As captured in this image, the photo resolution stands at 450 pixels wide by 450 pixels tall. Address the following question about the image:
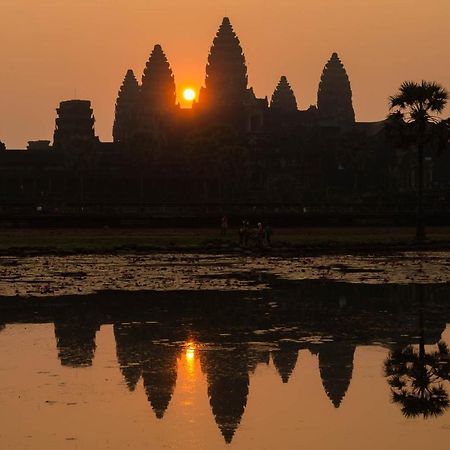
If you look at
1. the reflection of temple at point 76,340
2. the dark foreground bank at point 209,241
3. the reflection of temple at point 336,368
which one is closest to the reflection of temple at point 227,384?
the reflection of temple at point 336,368

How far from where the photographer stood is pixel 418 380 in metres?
19.4

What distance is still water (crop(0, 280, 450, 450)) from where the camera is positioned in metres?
15.9

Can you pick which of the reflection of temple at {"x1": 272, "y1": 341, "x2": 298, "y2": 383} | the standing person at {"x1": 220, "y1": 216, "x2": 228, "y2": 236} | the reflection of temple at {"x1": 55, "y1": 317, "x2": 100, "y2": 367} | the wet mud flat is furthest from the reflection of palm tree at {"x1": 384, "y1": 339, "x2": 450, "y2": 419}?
the standing person at {"x1": 220, "y1": 216, "x2": 228, "y2": 236}

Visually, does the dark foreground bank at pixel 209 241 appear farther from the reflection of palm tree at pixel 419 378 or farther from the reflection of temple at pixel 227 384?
the reflection of palm tree at pixel 419 378

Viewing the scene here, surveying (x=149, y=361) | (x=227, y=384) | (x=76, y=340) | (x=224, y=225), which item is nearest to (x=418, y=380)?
(x=227, y=384)

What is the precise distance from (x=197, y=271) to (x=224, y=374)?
22483 millimetres

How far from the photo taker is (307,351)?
22.4 metres

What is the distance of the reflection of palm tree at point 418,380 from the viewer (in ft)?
57.5

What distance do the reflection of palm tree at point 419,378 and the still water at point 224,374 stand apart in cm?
3

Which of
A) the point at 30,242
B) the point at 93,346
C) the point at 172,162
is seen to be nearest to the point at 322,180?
the point at 172,162

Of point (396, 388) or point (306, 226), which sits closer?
point (396, 388)

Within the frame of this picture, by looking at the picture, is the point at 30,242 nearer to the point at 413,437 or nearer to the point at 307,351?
the point at 307,351

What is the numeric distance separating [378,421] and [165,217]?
65.4m

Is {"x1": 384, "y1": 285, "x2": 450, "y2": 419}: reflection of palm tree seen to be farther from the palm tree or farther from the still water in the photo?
the palm tree
